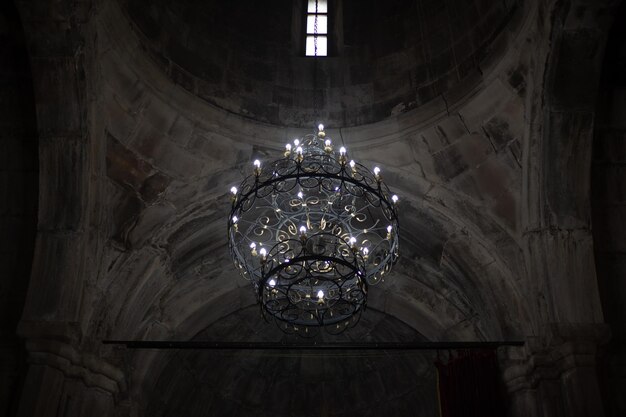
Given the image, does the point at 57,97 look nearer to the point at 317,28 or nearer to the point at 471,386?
the point at 317,28

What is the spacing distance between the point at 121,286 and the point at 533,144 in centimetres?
486

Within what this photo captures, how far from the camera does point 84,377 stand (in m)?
6.96

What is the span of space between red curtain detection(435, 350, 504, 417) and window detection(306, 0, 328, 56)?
15.3 feet

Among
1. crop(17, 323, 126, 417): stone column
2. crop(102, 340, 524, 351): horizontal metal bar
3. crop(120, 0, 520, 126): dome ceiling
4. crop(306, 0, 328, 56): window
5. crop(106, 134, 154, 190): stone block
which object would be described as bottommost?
crop(17, 323, 126, 417): stone column

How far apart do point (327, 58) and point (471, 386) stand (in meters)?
4.77

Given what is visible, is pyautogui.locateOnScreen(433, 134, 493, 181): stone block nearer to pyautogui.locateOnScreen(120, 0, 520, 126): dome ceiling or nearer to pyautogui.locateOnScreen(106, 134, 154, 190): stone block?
pyautogui.locateOnScreen(120, 0, 520, 126): dome ceiling

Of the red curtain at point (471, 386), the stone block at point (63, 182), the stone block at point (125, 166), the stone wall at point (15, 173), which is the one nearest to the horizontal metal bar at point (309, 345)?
the red curtain at point (471, 386)

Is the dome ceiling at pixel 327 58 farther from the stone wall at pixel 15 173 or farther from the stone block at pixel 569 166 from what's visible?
the stone wall at pixel 15 173

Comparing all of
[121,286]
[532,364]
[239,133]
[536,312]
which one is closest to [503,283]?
[536,312]

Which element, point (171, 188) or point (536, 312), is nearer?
point (536, 312)

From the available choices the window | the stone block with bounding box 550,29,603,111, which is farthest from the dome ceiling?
the stone block with bounding box 550,29,603,111

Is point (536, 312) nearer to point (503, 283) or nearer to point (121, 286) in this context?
point (503, 283)

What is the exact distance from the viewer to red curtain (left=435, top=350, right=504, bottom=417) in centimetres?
756

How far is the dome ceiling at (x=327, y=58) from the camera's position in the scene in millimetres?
8367
